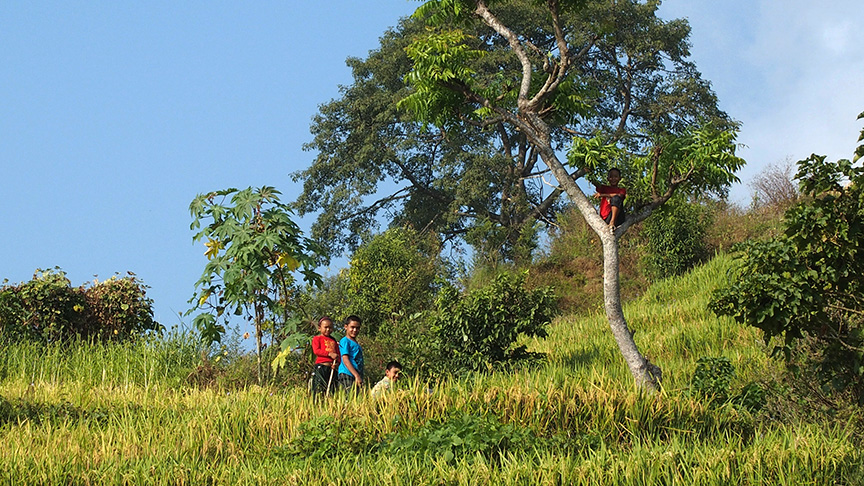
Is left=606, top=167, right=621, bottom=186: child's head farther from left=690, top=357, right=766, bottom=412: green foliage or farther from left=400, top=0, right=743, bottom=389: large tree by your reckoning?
left=690, top=357, right=766, bottom=412: green foliage

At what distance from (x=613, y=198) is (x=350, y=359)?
3.94 metres

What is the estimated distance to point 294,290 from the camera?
1145cm

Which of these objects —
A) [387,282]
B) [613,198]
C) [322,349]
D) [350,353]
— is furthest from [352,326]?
[387,282]

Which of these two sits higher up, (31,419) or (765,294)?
(765,294)

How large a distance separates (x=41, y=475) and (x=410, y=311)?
13.5m

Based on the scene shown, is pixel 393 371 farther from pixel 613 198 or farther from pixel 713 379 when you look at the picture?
pixel 713 379

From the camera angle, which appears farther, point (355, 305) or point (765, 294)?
point (355, 305)

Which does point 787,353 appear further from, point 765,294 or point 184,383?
point 184,383

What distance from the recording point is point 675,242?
20.3 meters

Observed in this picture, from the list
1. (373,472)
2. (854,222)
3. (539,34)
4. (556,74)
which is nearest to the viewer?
(373,472)

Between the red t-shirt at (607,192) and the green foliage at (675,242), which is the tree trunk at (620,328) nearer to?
the red t-shirt at (607,192)

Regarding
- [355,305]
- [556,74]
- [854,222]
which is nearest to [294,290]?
[556,74]

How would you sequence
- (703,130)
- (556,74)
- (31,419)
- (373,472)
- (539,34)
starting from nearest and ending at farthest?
(373,472)
(31,419)
(703,130)
(556,74)
(539,34)

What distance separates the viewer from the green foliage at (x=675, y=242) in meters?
20.2
